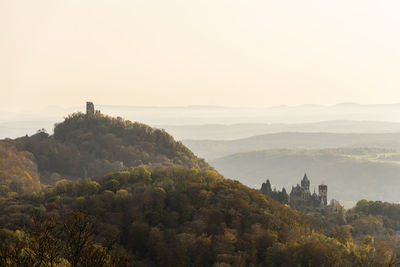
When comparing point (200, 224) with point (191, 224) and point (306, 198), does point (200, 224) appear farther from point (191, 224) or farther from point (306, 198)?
point (306, 198)

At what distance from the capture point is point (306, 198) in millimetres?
144625

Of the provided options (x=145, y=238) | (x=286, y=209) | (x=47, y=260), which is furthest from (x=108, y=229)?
(x=47, y=260)

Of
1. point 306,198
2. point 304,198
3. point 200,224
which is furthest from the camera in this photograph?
point 304,198

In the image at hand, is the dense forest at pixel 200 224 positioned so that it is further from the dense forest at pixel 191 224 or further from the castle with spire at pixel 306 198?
the castle with spire at pixel 306 198

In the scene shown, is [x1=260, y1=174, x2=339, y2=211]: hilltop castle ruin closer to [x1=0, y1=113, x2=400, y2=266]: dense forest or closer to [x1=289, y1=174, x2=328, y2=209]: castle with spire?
[x1=289, y1=174, x2=328, y2=209]: castle with spire

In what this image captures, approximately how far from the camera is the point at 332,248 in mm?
91438

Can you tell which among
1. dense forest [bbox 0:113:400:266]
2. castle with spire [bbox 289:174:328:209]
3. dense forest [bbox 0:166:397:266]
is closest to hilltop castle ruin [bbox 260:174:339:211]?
castle with spire [bbox 289:174:328:209]

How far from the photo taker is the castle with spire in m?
142

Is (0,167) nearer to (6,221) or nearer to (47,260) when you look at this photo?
(6,221)

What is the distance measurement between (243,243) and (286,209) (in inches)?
1043

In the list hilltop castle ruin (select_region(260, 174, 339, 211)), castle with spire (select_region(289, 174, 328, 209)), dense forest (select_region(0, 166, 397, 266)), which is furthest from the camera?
castle with spire (select_region(289, 174, 328, 209))

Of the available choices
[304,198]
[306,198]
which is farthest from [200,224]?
[306,198]

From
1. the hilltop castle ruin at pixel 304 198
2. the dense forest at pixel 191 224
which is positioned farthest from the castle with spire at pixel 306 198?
the dense forest at pixel 191 224

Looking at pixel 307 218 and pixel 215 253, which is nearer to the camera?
pixel 215 253
